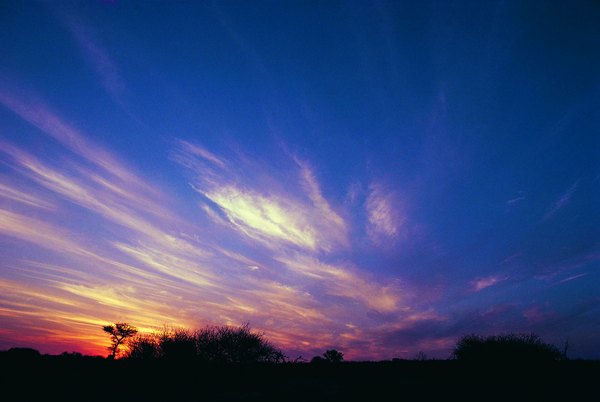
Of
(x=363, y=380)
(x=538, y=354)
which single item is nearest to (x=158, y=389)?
(x=363, y=380)

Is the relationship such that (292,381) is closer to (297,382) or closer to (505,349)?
(297,382)

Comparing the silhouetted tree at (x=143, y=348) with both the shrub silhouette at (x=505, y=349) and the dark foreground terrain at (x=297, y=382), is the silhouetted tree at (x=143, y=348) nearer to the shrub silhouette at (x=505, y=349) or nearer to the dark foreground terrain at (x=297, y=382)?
the dark foreground terrain at (x=297, y=382)

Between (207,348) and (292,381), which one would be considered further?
Result: (207,348)

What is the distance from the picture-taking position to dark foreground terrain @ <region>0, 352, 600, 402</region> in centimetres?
614

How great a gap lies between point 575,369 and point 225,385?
868 centimetres

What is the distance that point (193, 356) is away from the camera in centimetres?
1667

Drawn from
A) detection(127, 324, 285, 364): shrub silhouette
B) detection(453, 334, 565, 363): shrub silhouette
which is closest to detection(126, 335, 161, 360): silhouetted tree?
detection(127, 324, 285, 364): shrub silhouette

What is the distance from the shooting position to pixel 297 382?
7.22 m

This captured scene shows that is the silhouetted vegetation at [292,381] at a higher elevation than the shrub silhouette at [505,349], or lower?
lower

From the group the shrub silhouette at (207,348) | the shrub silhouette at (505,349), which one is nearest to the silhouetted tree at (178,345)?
the shrub silhouette at (207,348)

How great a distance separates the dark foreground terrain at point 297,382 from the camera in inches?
242

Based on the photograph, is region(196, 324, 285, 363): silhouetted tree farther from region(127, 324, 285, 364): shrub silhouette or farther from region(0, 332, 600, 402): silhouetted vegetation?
region(0, 332, 600, 402): silhouetted vegetation

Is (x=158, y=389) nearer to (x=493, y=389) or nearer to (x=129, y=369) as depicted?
(x=129, y=369)

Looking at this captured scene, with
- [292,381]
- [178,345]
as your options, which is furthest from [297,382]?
[178,345]
